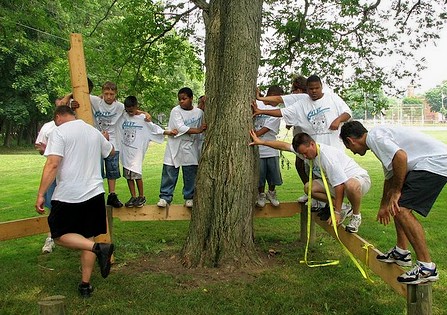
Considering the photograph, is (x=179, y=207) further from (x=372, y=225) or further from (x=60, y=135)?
(x=372, y=225)

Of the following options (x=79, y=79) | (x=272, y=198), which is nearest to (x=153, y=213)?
(x=272, y=198)

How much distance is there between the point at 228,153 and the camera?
5.76 m

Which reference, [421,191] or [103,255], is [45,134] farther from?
[421,191]

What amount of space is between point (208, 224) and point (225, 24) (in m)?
2.46

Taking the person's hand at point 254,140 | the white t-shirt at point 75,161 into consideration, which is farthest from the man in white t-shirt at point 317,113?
the white t-shirt at point 75,161

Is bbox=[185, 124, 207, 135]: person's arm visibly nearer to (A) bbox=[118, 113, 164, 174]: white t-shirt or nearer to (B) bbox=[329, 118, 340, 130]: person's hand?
(A) bbox=[118, 113, 164, 174]: white t-shirt

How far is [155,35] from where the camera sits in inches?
410

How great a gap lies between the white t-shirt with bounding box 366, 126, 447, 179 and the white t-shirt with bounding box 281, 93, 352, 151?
1.76 meters

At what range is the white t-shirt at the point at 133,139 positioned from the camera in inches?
271

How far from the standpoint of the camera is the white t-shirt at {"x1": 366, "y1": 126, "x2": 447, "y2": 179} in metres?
4.06

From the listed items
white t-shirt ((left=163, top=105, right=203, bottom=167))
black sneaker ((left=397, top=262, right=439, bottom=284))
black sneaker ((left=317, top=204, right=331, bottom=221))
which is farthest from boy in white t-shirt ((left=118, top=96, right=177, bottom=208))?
black sneaker ((left=397, top=262, right=439, bottom=284))

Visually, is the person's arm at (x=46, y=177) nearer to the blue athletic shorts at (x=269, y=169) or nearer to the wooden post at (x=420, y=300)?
the blue athletic shorts at (x=269, y=169)

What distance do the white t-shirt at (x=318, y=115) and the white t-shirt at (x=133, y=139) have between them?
1.97m

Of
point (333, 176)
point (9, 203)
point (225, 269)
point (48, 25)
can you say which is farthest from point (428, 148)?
point (48, 25)
